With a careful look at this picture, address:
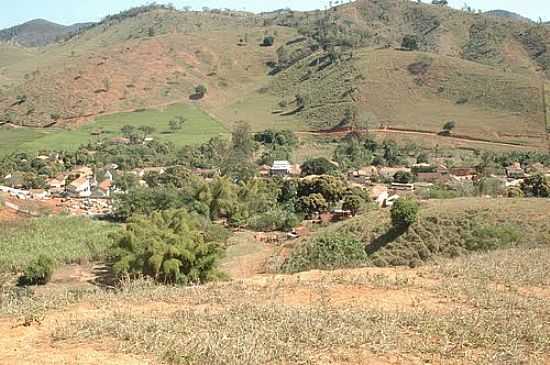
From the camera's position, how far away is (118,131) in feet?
212

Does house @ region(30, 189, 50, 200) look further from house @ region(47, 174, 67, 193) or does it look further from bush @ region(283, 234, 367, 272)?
bush @ region(283, 234, 367, 272)

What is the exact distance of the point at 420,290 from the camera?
10.2m

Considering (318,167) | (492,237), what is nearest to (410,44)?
(318,167)

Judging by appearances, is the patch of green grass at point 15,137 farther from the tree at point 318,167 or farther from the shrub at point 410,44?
the shrub at point 410,44

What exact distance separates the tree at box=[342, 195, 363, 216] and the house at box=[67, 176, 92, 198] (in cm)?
1953

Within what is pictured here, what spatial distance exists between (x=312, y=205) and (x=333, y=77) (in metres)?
46.7

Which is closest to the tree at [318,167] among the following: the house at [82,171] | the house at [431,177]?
the house at [431,177]

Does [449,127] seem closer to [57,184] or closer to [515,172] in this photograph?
[515,172]

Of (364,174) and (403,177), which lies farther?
(364,174)

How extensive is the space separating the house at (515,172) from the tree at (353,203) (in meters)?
17.4

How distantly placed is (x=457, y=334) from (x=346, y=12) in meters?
113

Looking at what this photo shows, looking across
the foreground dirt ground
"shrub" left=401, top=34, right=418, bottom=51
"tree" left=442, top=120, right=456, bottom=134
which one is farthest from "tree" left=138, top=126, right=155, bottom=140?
Answer: the foreground dirt ground

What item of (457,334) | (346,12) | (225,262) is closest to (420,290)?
(457,334)

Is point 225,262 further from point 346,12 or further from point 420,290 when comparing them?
point 346,12
